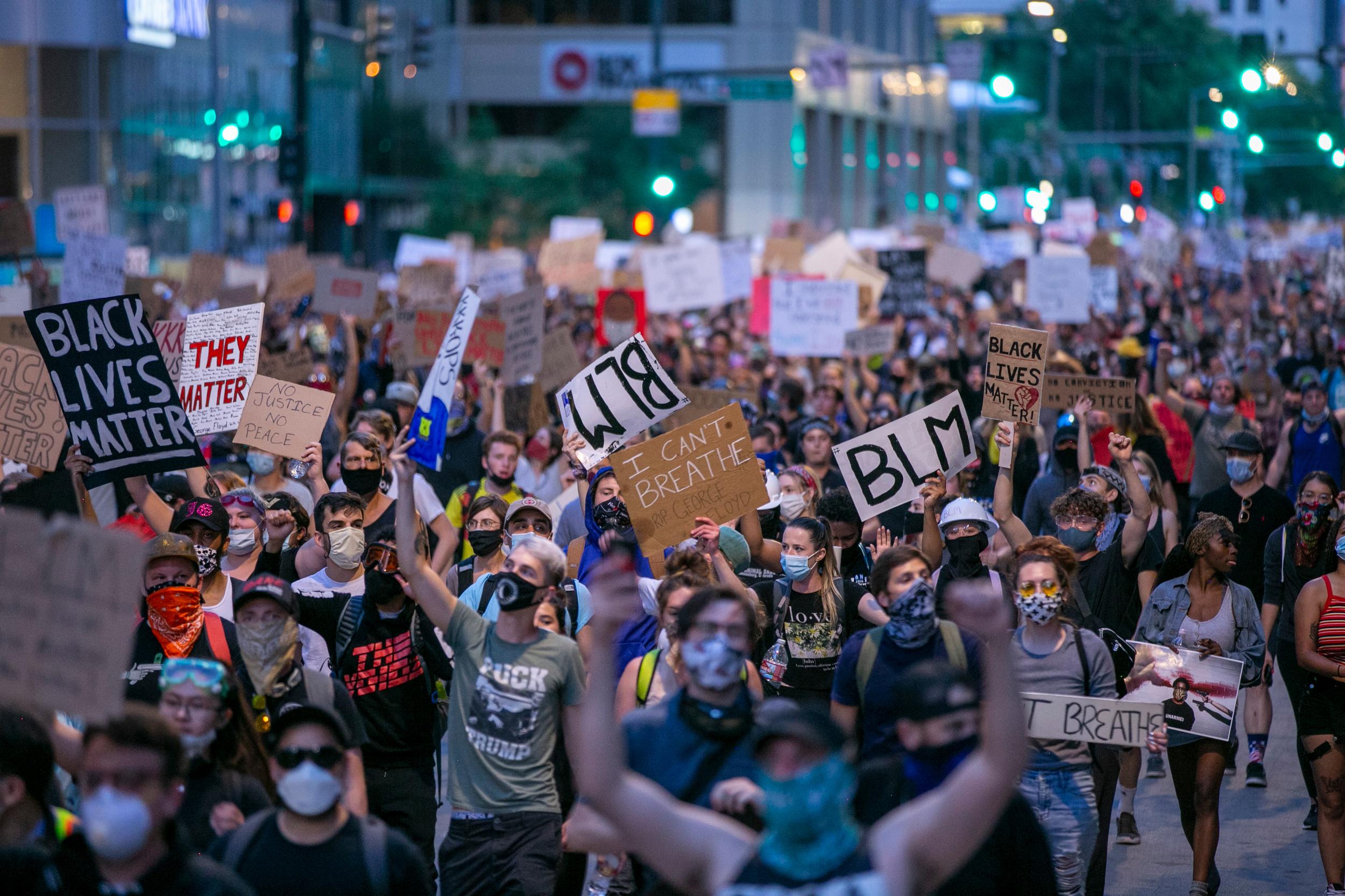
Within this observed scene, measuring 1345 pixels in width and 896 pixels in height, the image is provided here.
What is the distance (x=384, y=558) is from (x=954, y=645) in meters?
2.26

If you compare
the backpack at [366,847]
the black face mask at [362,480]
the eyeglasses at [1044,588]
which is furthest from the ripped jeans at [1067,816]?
the black face mask at [362,480]

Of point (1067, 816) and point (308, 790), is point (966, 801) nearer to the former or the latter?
point (308, 790)

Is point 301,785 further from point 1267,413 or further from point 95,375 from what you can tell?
point 1267,413

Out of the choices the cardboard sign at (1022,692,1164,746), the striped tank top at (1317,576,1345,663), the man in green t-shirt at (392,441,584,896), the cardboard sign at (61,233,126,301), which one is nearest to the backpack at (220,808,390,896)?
the man in green t-shirt at (392,441,584,896)

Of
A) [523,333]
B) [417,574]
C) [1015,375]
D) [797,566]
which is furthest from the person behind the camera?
[523,333]

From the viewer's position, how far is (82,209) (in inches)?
755

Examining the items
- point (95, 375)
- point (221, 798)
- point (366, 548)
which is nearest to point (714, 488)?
point (366, 548)

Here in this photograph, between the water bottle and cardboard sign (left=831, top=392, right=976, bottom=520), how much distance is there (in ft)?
5.03

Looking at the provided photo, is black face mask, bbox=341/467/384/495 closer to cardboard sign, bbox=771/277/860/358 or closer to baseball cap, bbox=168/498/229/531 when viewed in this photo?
baseball cap, bbox=168/498/229/531

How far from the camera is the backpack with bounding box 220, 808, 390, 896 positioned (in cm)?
461

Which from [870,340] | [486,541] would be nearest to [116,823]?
[486,541]

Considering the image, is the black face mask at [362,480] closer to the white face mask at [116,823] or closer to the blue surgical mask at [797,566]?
the blue surgical mask at [797,566]

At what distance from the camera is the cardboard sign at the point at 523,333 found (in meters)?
13.5

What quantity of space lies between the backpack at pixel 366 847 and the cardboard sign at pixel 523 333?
→ 8.83 meters
